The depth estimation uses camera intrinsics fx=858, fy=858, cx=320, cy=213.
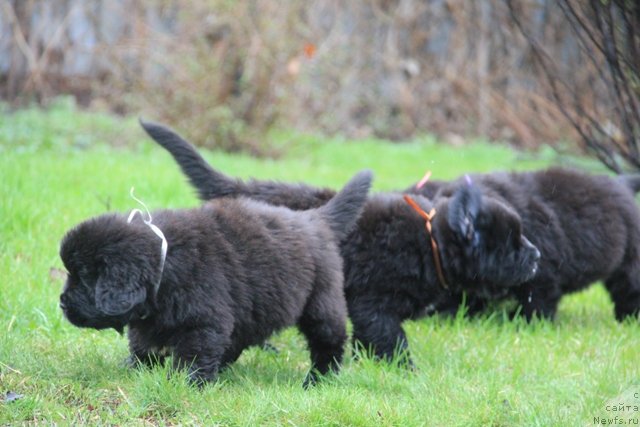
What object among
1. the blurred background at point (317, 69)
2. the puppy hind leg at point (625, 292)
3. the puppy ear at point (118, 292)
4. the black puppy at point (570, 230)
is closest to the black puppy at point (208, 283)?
the puppy ear at point (118, 292)

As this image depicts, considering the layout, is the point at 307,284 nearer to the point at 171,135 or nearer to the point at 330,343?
the point at 330,343

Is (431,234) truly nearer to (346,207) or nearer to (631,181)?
(346,207)

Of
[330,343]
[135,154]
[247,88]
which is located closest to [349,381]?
[330,343]

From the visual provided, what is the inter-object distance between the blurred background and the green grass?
171 cm

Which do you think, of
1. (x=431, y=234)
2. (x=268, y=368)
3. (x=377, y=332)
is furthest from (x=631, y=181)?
(x=268, y=368)

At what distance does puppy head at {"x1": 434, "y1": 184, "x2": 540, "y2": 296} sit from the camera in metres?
4.85

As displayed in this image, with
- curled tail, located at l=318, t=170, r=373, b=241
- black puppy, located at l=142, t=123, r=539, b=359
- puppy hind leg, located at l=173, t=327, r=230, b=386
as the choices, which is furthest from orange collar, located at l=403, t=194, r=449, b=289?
puppy hind leg, located at l=173, t=327, r=230, b=386

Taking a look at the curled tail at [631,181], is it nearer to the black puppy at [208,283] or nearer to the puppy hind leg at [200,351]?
the black puppy at [208,283]

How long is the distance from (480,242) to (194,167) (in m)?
1.71

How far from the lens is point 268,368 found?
4.36m

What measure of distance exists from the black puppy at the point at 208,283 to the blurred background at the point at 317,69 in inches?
97.2

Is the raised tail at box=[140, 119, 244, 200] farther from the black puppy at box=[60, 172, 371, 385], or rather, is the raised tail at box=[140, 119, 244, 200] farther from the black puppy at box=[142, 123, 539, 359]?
the black puppy at box=[60, 172, 371, 385]

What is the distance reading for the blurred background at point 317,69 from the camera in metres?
10.7

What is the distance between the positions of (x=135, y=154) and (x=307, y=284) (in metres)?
6.13
